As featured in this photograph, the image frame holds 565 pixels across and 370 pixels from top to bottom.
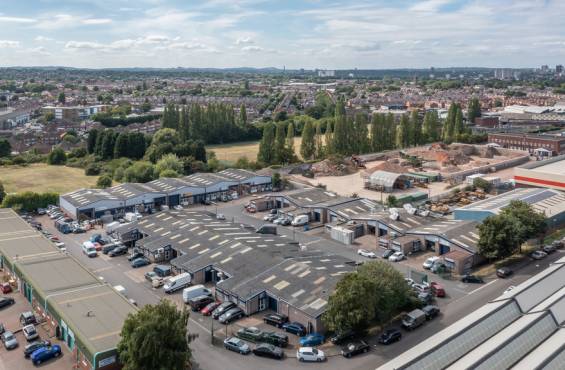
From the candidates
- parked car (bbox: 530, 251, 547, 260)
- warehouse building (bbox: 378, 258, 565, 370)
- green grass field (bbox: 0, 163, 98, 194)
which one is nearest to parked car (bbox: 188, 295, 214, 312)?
warehouse building (bbox: 378, 258, 565, 370)

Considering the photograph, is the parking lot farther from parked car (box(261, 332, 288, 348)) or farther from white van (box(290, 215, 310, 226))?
white van (box(290, 215, 310, 226))

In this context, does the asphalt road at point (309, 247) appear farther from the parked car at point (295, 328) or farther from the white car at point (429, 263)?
the parked car at point (295, 328)

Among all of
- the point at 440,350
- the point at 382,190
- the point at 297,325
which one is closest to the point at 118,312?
the point at 297,325

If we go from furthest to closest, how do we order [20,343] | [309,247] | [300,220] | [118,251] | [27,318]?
[300,220] → [309,247] → [118,251] → [27,318] → [20,343]

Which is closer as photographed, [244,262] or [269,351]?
[269,351]

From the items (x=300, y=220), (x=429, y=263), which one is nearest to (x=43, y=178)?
(x=300, y=220)

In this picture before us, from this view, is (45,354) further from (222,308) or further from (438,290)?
(438,290)

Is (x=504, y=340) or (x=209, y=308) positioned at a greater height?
(x=504, y=340)
